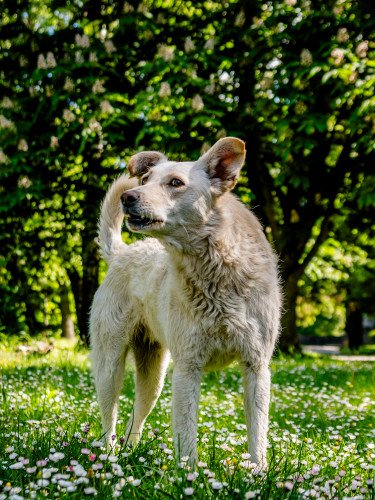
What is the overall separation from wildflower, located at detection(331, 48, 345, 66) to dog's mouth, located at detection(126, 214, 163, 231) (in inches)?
237

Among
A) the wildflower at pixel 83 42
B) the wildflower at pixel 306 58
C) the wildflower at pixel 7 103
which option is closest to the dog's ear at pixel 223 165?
the wildflower at pixel 306 58

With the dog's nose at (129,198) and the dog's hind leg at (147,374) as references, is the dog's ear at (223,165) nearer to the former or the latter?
the dog's nose at (129,198)

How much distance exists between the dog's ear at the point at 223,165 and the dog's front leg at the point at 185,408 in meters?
1.25

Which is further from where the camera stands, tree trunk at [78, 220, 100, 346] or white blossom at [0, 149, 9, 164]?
tree trunk at [78, 220, 100, 346]

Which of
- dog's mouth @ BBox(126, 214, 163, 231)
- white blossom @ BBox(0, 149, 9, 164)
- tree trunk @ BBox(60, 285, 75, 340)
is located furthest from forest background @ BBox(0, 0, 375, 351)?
tree trunk @ BBox(60, 285, 75, 340)

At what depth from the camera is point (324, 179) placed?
12094 mm

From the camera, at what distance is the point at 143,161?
4.54 m

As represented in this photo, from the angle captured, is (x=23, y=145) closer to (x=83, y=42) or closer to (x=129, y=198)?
(x=83, y=42)

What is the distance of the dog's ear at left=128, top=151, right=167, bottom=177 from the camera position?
14.8 ft

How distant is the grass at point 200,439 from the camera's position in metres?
2.80

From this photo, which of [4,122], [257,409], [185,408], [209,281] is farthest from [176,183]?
[4,122]

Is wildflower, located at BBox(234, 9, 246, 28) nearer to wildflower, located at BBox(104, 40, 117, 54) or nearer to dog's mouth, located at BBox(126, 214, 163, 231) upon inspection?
wildflower, located at BBox(104, 40, 117, 54)

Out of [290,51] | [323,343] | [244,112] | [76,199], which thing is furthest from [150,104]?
[323,343]

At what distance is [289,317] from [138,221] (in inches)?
408
